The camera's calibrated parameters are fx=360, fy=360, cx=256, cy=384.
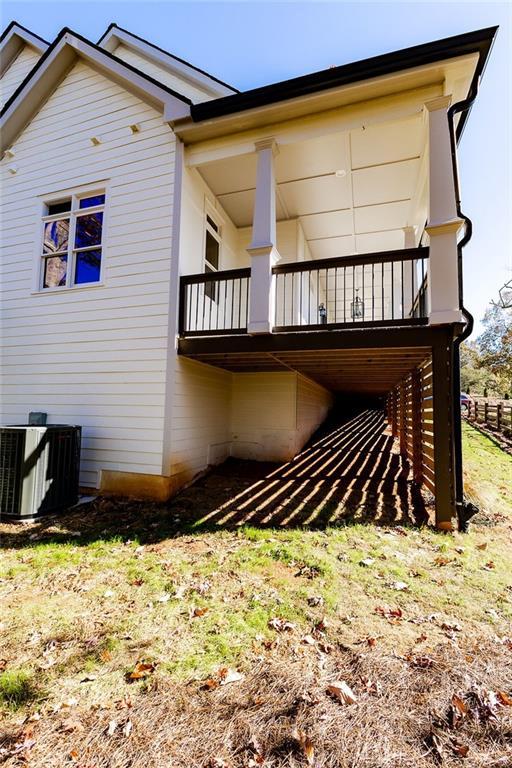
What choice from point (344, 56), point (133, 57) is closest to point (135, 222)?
point (344, 56)

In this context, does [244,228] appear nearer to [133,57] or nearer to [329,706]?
[133,57]

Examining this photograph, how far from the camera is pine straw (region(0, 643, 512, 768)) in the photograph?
1.74 metres

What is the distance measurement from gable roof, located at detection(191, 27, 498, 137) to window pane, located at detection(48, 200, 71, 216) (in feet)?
10.6

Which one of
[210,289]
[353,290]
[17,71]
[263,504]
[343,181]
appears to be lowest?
[263,504]

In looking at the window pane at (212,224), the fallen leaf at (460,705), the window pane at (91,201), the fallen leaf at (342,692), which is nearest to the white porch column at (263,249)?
the window pane at (212,224)

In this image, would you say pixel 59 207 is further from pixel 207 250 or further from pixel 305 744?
pixel 305 744

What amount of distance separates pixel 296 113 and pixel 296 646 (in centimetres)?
705

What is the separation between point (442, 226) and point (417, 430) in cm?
348

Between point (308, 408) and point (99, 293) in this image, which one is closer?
point (99, 293)

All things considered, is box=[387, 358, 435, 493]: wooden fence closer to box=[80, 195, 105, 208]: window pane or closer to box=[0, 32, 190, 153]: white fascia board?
box=[0, 32, 190, 153]: white fascia board

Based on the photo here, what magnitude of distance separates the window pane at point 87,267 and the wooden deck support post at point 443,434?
20.3ft

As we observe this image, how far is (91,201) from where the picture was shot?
723 centimetres

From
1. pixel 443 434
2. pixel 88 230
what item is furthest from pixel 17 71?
pixel 443 434

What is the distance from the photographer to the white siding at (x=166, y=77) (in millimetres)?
8734
